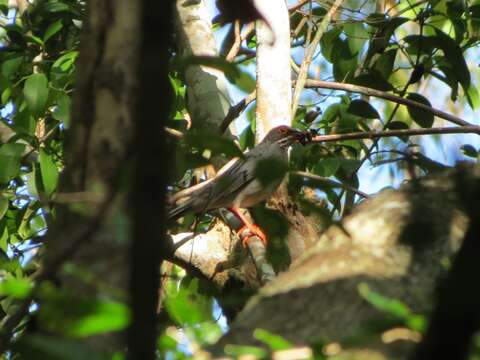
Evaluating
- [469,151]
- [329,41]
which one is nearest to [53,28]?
[329,41]

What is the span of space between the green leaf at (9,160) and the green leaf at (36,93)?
30 cm

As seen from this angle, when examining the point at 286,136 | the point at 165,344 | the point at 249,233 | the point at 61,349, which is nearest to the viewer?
the point at 61,349

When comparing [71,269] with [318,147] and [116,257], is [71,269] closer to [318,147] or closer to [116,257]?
[116,257]

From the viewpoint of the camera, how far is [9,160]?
6332 millimetres

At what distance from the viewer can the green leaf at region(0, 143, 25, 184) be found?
6.31 meters

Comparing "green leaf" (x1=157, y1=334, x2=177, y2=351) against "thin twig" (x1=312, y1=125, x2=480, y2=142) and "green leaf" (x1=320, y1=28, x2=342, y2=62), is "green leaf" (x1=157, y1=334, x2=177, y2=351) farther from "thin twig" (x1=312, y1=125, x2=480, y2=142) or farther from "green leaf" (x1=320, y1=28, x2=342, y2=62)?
"green leaf" (x1=320, y1=28, x2=342, y2=62)

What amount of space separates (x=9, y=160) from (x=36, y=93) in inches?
19.9

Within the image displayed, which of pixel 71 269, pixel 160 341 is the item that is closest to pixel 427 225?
pixel 160 341

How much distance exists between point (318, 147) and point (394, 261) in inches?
203

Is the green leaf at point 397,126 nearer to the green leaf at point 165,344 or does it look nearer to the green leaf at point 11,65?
the green leaf at point 11,65

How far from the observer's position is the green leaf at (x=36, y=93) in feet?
20.3

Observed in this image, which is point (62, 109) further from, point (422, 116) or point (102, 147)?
point (102, 147)

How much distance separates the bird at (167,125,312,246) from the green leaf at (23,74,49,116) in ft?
3.69

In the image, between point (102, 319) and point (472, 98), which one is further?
point (472, 98)
